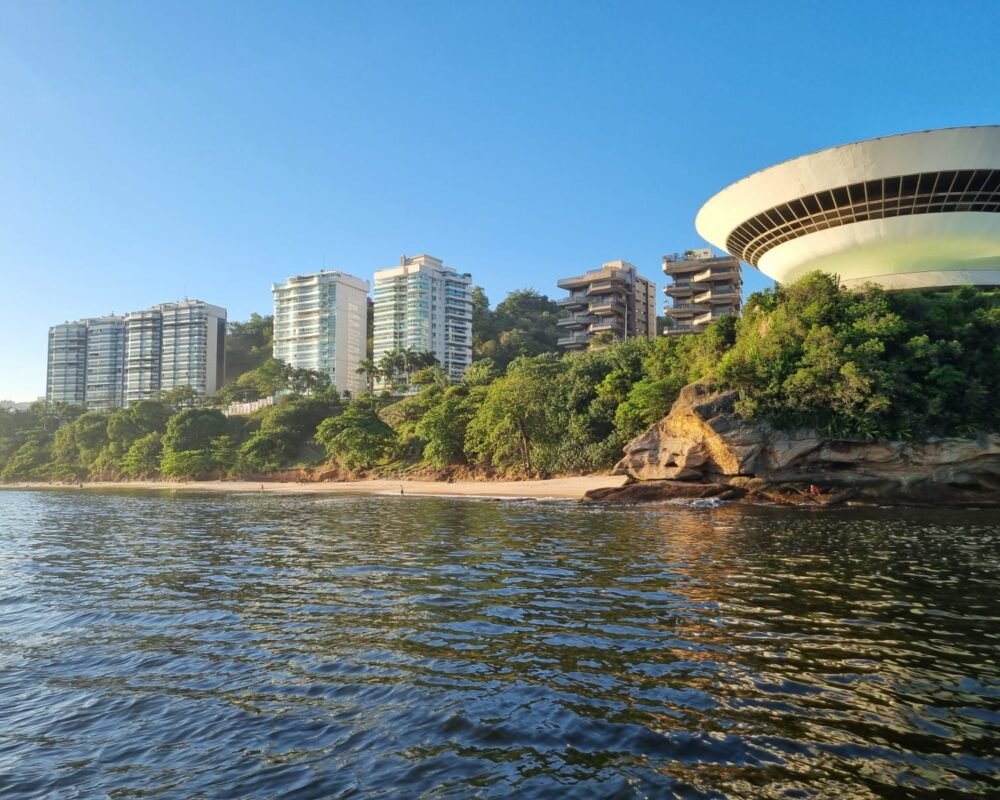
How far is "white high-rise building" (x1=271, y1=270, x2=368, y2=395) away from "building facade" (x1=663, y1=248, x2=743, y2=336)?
59.1 metres

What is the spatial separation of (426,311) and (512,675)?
10716 centimetres

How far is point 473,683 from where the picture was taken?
7504 mm

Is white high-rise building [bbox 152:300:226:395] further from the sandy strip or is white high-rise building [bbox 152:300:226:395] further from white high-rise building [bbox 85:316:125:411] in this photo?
the sandy strip

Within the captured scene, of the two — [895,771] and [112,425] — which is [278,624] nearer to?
[895,771]

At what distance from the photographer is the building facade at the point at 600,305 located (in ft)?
334

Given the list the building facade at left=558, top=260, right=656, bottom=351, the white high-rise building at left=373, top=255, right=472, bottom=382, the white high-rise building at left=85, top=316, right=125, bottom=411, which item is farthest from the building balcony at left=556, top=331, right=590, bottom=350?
the white high-rise building at left=85, top=316, right=125, bottom=411

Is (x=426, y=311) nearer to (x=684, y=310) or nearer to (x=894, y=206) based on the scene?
(x=684, y=310)

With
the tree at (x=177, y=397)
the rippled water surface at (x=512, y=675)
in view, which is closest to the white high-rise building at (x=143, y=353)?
the tree at (x=177, y=397)

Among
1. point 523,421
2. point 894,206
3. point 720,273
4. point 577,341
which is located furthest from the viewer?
point 577,341

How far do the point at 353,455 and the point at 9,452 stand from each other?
222 feet

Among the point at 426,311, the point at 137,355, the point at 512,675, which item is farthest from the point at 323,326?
the point at 512,675

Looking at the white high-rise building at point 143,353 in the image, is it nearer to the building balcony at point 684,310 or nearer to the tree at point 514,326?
the tree at point 514,326

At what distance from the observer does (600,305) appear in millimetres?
102688

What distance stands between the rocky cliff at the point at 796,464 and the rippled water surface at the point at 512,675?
14770mm
